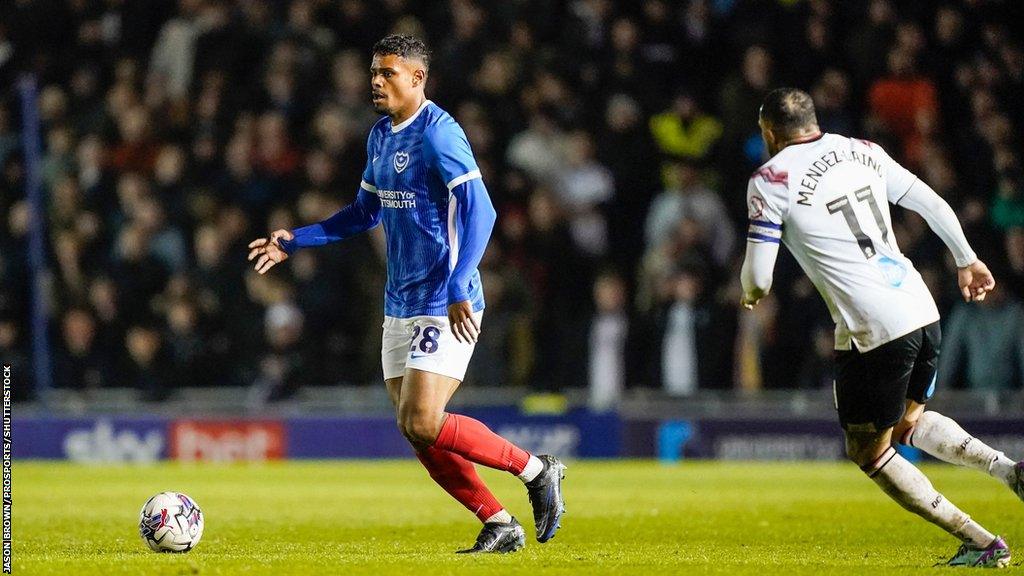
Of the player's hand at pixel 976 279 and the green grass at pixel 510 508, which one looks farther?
the green grass at pixel 510 508

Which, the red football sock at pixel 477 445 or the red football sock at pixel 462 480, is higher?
the red football sock at pixel 477 445

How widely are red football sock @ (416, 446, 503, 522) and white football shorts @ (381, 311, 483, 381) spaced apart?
1.68 feet

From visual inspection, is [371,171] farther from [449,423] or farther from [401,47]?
[449,423]

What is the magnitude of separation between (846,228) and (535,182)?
10.7 m

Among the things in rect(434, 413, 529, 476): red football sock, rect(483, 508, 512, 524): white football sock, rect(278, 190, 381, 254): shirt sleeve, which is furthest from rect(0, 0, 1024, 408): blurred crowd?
rect(434, 413, 529, 476): red football sock

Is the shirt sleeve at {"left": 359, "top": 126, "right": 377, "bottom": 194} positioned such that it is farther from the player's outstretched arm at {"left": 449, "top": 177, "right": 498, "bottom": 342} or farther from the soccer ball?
the soccer ball

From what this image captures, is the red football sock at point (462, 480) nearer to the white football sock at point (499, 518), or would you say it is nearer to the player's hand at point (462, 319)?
the white football sock at point (499, 518)

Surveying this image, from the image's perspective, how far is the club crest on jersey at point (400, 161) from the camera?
27.0 feet

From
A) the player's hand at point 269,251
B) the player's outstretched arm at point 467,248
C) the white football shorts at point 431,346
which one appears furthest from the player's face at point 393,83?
the white football shorts at point 431,346

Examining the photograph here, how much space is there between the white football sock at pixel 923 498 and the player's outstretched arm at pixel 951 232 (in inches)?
34.2

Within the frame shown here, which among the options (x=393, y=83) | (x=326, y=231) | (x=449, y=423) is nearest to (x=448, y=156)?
(x=393, y=83)

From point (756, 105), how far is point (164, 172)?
685cm

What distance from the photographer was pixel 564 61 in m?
18.9

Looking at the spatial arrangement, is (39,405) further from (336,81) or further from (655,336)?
(655,336)
